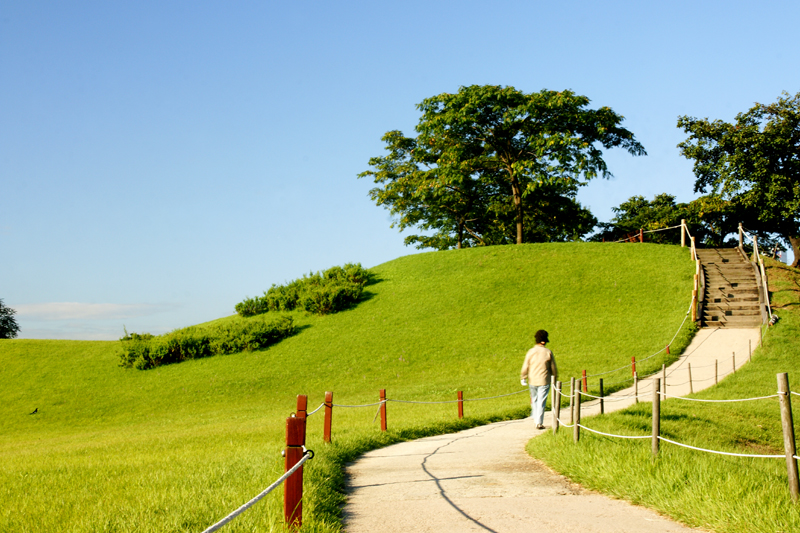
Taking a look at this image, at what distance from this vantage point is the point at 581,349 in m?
27.1

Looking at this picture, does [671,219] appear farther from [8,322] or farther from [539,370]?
[8,322]

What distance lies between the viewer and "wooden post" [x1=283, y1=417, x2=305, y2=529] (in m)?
5.09

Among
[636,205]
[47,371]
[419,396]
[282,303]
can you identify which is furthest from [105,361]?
[636,205]

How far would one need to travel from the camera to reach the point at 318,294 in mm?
36219

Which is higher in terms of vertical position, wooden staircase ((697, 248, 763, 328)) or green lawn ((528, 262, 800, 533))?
wooden staircase ((697, 248, 763, 328))

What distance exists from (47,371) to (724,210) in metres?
45.1

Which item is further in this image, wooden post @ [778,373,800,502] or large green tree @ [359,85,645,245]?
large green tree @ [359,85,645,245]

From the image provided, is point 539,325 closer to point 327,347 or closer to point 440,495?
point 327,347

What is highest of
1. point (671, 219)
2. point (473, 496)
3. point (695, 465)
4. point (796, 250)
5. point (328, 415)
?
point (671, 219)

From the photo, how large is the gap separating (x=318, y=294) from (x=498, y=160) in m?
18.3

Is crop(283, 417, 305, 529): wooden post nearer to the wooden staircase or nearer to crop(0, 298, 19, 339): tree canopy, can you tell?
the wooden staircase

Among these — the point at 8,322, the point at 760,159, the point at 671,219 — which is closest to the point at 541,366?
the point at 760,159

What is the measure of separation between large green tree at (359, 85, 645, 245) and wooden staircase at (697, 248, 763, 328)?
403 inches

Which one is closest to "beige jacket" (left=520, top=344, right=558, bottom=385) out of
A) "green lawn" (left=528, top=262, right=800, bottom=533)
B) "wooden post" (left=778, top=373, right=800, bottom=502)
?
"green lawn" (left=528, top=262, right=800, bottom=533)
